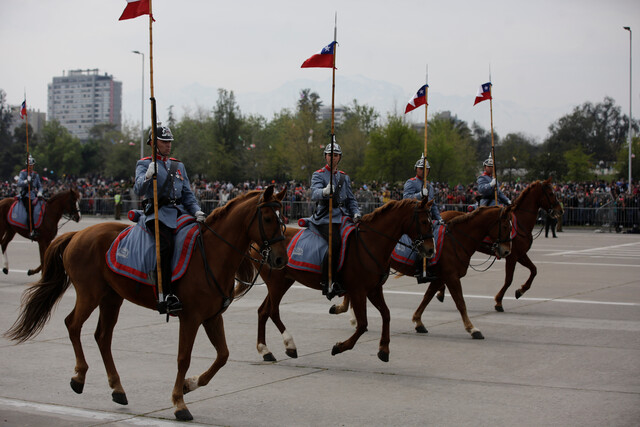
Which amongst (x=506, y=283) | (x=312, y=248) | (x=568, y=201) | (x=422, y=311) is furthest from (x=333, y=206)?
(x=568, y=201)

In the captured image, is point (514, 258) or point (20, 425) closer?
point (20, 425)

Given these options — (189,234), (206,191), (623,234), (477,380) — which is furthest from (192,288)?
(206,191)

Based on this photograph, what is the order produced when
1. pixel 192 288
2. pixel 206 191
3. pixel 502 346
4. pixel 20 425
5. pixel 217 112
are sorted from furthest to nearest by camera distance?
pixel 217 112
pixel 206 191
pixel 502 346
pixel 192 288
pixel 20 425

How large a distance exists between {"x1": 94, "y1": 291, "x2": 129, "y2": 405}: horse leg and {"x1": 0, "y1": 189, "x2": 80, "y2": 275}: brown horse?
37.4 feet

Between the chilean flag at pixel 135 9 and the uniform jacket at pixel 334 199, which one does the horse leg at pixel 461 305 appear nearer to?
the uniform jacket at pixel 334 199

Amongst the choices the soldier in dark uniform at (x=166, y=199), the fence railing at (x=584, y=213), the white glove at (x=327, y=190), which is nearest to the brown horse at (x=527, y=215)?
the white glove at (x=327, y=190)

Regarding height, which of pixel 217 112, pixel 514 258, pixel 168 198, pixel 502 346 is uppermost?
pixel 217 112

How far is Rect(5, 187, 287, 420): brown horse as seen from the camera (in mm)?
6828

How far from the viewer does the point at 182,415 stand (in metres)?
6.37

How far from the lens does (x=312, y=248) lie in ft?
31.9

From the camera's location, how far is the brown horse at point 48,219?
18.1 m

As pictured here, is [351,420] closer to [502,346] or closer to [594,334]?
[502,346]

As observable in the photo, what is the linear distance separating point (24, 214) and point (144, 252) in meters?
12.6

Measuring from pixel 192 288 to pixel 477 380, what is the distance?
3409 millimetres
